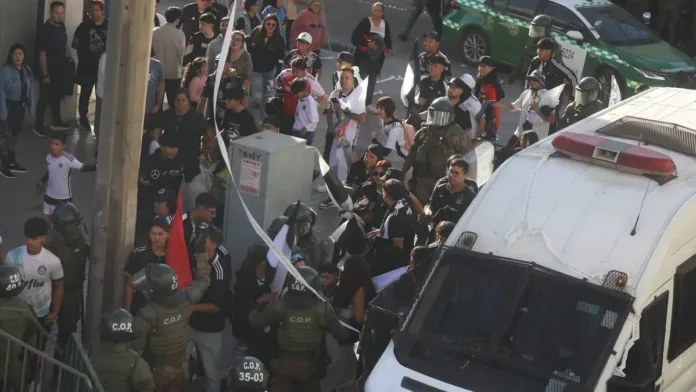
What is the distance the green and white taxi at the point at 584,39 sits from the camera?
17891 mm

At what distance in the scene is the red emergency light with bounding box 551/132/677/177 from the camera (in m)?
8.47

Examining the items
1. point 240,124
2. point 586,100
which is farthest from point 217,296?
point 586,100

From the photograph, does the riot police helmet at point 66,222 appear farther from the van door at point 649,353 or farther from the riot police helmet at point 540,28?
the riot police helmet at point 540,28

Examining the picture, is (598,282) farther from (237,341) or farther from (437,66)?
(437,66)

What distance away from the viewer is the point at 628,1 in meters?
22.3

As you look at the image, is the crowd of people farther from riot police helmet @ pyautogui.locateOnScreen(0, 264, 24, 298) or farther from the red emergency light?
the red emergency light

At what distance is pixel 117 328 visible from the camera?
7.95 meters

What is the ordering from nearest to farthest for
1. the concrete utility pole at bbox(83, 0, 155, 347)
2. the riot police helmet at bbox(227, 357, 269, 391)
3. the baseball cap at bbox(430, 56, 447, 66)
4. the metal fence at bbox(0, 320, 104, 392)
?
the riot police helmet at bbox(227, 357, 269, 391) < the metal fence at bbox(0, 320, 104, 392) < the concrete utility pole at bbox(83, 0, 155, 347) < the baseball cap at bbox(430, 56, 447, 66)

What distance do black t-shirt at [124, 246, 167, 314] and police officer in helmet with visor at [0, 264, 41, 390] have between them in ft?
2.84

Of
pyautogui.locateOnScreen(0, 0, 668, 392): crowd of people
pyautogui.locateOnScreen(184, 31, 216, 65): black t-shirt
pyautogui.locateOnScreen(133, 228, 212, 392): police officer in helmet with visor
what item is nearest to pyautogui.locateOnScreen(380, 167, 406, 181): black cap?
pyautogui.locateOnScreen(0, 0, 668, 392): crowd of people

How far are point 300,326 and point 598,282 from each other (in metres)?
2.17

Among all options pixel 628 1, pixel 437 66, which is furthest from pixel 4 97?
pixel 628 1

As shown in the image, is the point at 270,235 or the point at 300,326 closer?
the point at 300,326

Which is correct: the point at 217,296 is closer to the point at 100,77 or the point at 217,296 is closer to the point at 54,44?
the point at 100,77
